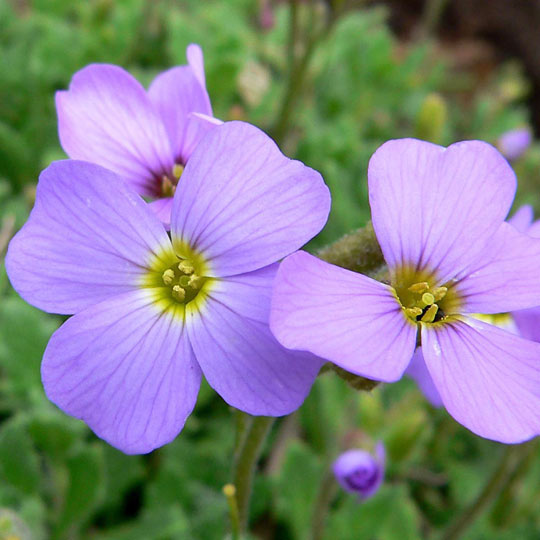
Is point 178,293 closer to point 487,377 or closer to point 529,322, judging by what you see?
point 487,377

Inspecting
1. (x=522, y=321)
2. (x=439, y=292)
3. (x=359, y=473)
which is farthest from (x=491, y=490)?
(x=439, y=292)

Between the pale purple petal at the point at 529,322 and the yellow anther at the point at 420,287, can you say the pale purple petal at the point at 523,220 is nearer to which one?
the pale purple petal at the point at 529,322

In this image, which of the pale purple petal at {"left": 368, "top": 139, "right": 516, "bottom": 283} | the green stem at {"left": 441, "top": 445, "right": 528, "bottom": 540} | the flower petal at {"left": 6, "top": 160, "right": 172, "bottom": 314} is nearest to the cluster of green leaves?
the green stem at {"left": 441, "top": 445, "right": 528, "bottom": 540}

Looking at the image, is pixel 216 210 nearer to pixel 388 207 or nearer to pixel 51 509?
pixel 388 207

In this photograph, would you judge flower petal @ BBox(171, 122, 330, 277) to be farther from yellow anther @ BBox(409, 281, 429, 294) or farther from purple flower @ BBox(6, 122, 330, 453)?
Result: yellow anther @ BBox(409, 281, 429, 294)

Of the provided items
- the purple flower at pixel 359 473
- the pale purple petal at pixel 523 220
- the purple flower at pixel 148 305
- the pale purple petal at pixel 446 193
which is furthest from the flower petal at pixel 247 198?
the purple flower at pixel 359 473

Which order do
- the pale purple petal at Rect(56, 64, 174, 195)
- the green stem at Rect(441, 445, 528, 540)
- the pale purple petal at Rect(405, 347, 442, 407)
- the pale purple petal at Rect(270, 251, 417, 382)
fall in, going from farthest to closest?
the green stem at Rect(441, 445, 528, 540), the pale purple petal at Rect(405, 347, 442, 407), the pale purple petal at Rect(56, 64, 174, 195), the pale purple petal at Rect(270, 251, 417, 382)
